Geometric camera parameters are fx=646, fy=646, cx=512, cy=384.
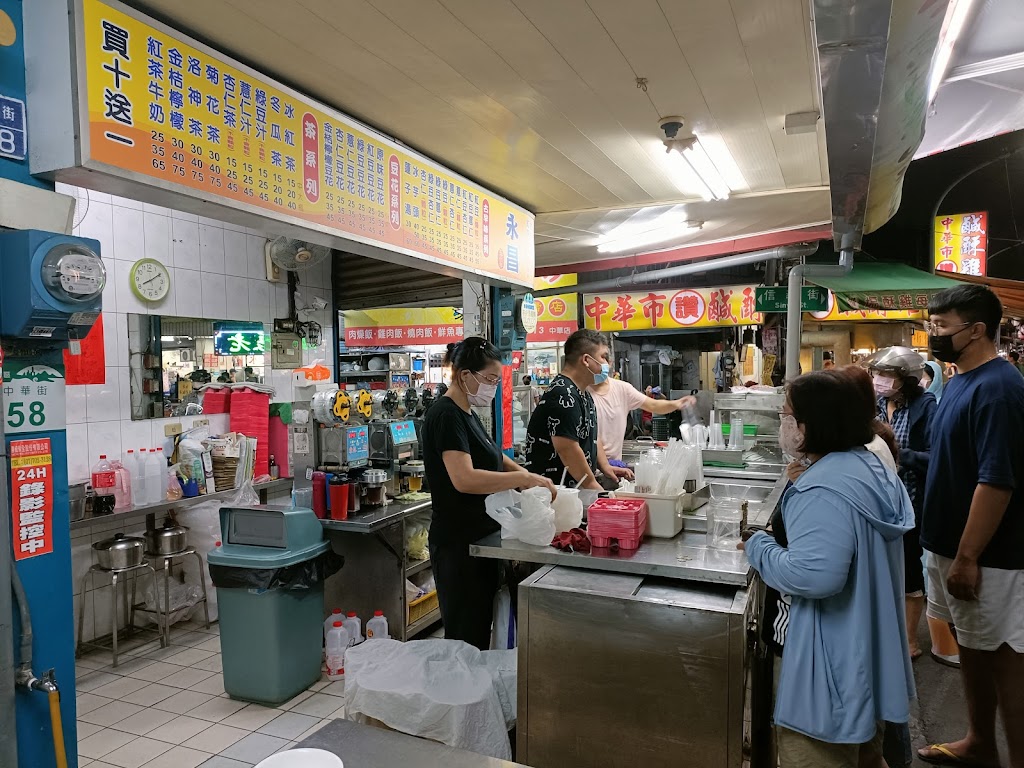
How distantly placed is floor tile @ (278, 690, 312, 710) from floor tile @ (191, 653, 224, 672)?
0.72 m

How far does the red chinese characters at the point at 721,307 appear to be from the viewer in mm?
8984

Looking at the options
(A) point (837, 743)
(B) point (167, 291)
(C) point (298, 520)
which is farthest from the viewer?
(B) point (167, 291)

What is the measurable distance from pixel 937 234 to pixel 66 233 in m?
12.3

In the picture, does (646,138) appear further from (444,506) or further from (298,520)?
(298,520)

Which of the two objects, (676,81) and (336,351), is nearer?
(676,81)

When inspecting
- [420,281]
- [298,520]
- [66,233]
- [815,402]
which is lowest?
[298,520]

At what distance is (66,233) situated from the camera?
190cm

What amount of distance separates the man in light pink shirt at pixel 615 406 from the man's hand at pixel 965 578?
2507 mm

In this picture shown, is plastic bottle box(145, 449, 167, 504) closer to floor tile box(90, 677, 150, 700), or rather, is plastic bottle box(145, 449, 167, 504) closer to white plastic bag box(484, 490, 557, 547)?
floor tile box(90, 677, 150, 700)

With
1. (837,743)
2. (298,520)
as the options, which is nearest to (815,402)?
(837,743)

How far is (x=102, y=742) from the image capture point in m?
3.29

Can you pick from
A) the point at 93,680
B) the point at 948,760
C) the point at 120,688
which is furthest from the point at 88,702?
the point at 948,760

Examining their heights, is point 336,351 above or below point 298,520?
above

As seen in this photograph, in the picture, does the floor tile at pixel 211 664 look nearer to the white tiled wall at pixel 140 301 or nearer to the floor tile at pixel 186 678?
the floor tile at pixel 186 678
